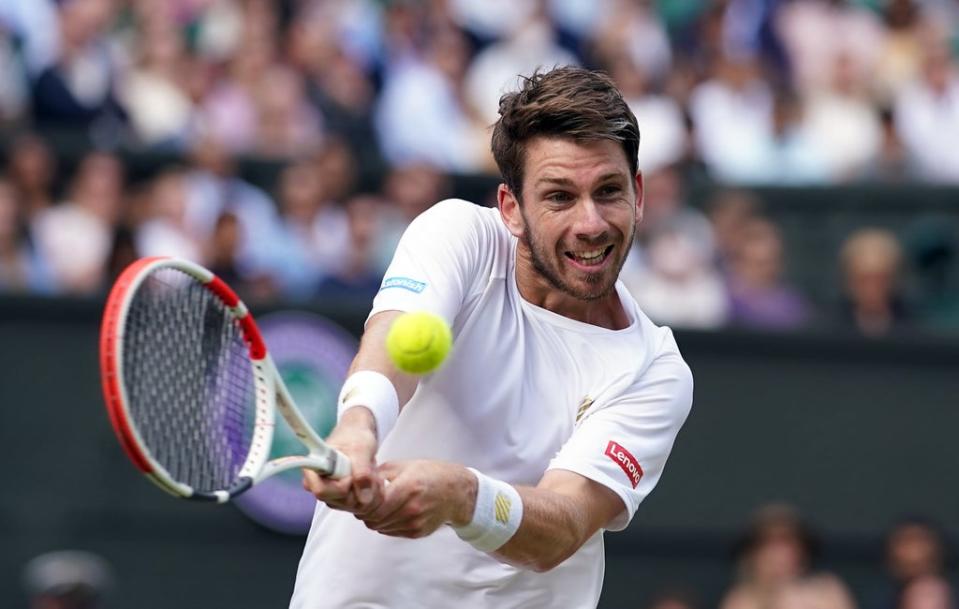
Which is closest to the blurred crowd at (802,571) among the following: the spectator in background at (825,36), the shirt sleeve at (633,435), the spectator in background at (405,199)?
the spectator in background at (405,199)

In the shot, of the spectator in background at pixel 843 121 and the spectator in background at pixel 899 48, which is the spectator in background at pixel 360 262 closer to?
the spectator in background at pixel 843 121

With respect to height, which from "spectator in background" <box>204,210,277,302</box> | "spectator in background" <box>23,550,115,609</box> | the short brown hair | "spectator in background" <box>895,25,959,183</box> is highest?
"spectator in background" <box>895,25,959,183</box>

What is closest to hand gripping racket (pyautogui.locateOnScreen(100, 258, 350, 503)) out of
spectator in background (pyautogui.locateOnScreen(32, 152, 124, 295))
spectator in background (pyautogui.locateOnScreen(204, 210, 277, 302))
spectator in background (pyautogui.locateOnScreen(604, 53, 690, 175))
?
spectator in background (pyautogui.locateOnScreen(204, 210, 277, 302))

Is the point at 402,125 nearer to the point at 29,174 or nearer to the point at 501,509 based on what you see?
the point at 29,174

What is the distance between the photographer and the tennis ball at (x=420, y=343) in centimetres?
489

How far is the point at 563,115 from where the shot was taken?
17.7 ft

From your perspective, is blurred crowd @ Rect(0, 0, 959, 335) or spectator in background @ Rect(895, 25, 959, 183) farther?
spectator in background @ Rect(895, 25, 959, 183)

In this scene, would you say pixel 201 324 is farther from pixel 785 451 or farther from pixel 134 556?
pixel 785 451

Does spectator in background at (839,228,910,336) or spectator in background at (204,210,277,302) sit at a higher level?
spectator in background at (839,228,910,336)

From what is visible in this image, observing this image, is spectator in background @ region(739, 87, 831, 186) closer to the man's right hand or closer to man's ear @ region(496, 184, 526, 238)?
man's ear @ region(496, 184, 526, 238)

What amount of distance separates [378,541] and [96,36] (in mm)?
7766

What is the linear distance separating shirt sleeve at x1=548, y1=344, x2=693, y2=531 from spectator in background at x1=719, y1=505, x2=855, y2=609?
5.15 meters

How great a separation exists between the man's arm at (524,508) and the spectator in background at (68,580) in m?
4.95

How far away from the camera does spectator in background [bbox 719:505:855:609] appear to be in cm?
1072
